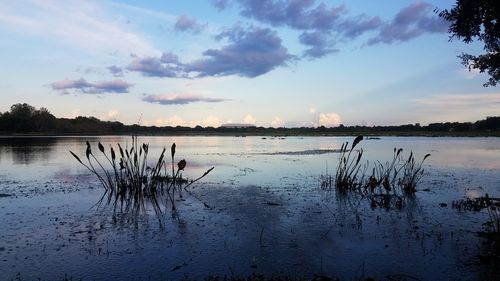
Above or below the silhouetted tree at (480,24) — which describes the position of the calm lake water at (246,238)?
below

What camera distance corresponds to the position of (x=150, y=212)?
13.3 meters

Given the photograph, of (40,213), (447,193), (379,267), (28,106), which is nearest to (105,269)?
(379,267)

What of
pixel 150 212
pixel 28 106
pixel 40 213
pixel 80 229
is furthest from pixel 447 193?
pixel 28 106

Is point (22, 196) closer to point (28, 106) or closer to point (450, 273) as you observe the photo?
point (450, 273)

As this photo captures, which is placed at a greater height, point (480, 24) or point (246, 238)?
point (480, 24)

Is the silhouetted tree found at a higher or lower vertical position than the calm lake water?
higher

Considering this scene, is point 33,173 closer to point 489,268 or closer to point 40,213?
point 40,213

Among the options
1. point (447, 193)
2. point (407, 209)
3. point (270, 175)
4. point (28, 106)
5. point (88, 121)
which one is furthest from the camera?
point (88, 121)

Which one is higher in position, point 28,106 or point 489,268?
point 28,106

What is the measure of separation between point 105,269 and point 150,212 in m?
5.52

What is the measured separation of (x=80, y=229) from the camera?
10875 mm

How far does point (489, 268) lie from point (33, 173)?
78.7ft

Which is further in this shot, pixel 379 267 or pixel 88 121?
pixel 88 121

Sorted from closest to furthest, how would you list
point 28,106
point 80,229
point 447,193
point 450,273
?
point 450,273 → point 80,229 → point 447,193 → point 28,106
